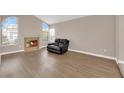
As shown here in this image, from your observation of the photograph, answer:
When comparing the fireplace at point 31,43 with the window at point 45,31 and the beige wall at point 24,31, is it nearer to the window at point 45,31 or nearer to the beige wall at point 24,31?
the beige wall at point 24,31

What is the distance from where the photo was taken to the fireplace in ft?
13.7

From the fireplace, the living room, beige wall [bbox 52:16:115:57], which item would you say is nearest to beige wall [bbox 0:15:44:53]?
the living room

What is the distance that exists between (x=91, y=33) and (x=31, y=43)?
2601mm

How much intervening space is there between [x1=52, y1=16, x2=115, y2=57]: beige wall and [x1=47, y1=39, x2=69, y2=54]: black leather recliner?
24 centimetres

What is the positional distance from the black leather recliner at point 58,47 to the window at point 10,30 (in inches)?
60.2

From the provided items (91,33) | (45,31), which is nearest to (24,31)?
(45,31)

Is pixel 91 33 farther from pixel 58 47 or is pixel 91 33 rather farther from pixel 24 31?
pixel 24 31

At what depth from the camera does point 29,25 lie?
168 inches

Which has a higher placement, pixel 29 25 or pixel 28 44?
pixel 29 25

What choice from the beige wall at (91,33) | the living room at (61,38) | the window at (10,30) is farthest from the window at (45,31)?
the window at (10,30)
